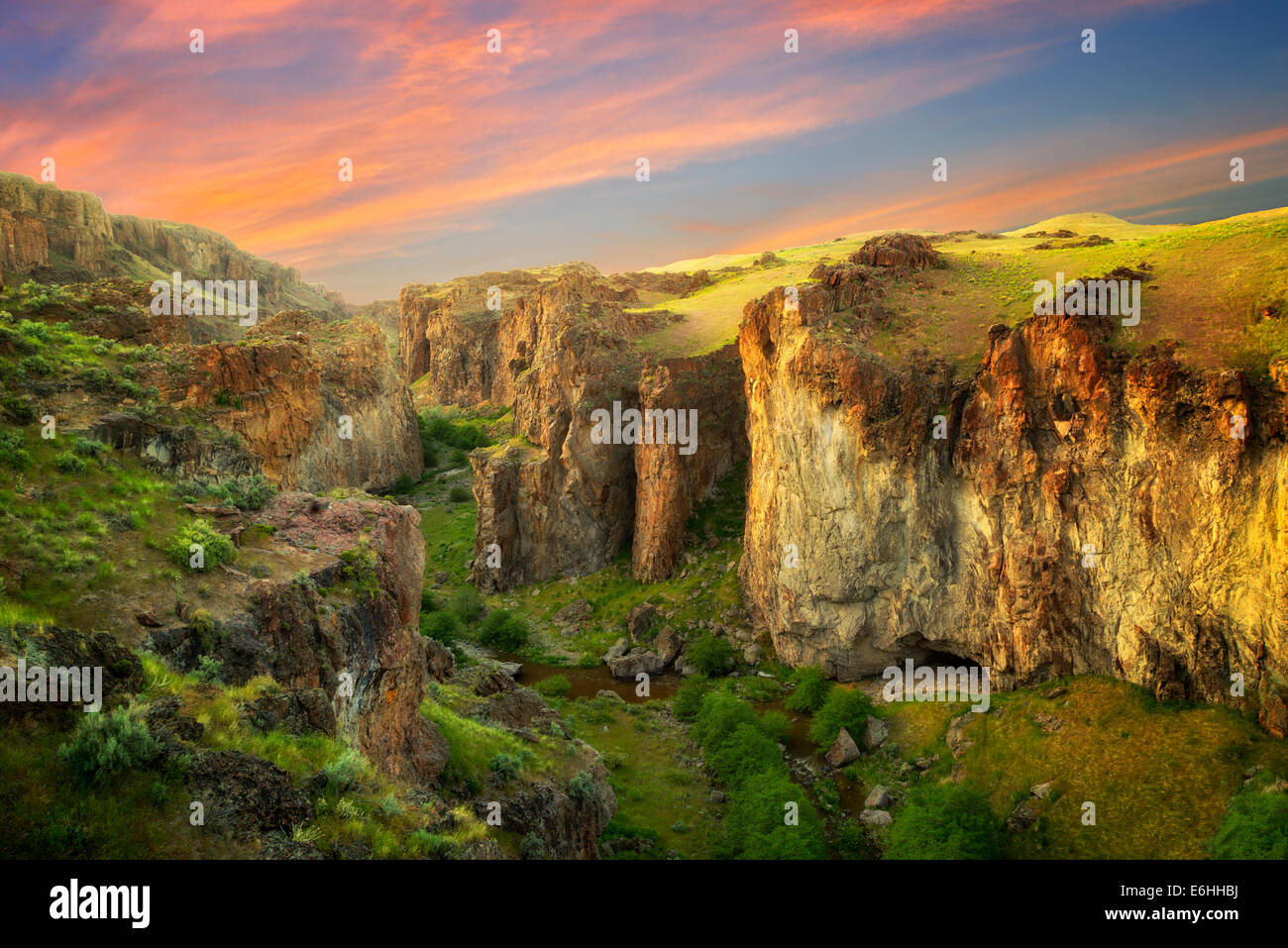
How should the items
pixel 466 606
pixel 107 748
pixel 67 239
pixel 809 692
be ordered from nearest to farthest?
pixel 107 748
pixel 809 692
pixel 466 606
pixel 67 239

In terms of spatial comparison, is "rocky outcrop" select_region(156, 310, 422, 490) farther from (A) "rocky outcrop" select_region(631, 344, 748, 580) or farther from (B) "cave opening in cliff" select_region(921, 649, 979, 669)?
(B) "cave opening in cliff" select_region(921, 649, 979, 669)

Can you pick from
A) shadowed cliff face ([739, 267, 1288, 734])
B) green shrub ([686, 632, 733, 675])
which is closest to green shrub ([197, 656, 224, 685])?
shadowed cliff face ([739, 267, 1288, 734])

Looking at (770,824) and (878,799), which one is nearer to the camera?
(770,824)

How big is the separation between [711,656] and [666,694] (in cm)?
450

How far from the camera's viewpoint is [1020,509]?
132ft

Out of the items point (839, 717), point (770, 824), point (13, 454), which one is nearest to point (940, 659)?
point (839, 717)

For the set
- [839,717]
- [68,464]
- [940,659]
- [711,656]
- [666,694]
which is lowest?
[666,694]

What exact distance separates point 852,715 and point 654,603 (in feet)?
73.2

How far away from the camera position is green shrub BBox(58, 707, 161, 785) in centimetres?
1159

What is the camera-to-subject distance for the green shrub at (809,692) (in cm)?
4650

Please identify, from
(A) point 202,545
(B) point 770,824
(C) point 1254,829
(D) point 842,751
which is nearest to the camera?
(A) point 202,545

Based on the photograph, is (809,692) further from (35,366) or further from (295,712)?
(35,366)

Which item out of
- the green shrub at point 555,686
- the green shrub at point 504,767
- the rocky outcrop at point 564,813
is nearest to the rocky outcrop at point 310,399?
the green shrub at point 504,767
